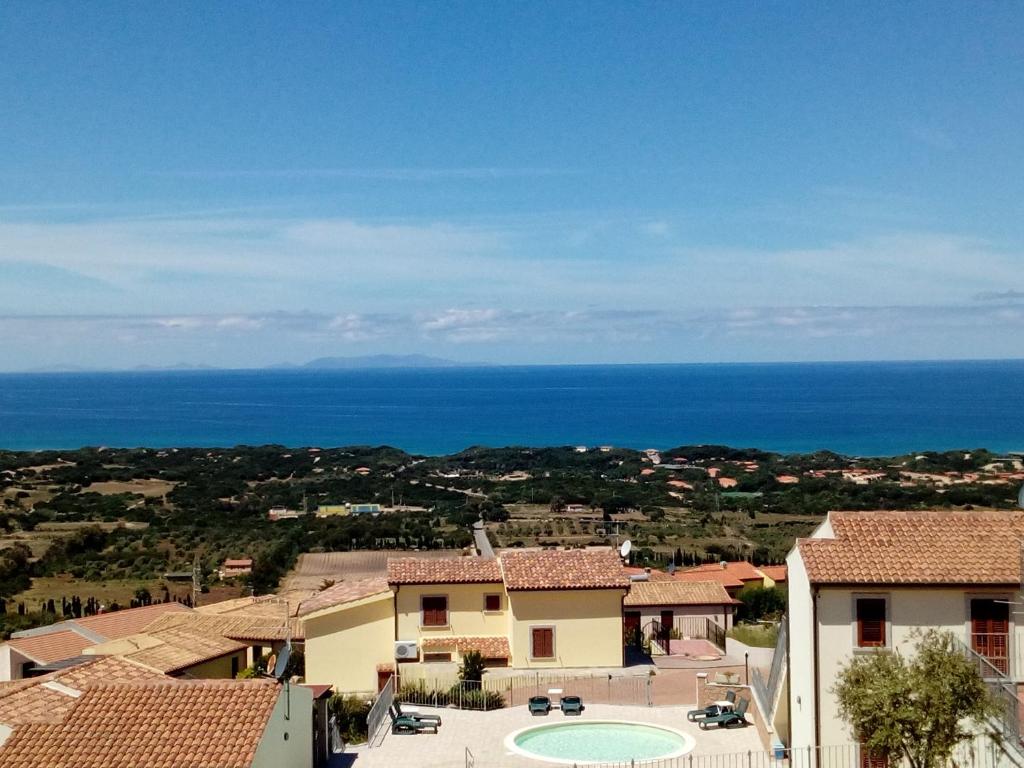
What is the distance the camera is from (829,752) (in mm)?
16625

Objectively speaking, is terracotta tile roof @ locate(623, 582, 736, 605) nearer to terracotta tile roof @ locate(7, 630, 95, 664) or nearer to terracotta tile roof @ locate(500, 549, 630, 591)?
terracotta tile roof @ locate(500, 549, 630, 591)

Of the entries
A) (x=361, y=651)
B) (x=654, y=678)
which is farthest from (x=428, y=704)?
(x=654, y=678)

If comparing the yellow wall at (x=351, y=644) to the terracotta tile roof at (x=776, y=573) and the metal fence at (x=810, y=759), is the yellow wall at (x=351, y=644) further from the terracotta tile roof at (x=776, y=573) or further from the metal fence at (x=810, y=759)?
the terracotta tile roof at (x=776, y=573)

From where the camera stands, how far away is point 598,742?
786 inches

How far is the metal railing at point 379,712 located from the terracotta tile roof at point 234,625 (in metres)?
5.05

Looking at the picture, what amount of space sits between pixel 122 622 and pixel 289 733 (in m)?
16.4

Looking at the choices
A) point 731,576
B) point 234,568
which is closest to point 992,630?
point 731,576

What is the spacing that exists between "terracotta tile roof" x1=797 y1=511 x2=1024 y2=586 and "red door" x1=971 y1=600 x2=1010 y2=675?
457 mm

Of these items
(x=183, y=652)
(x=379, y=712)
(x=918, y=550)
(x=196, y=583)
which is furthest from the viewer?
(x=196, y=583)

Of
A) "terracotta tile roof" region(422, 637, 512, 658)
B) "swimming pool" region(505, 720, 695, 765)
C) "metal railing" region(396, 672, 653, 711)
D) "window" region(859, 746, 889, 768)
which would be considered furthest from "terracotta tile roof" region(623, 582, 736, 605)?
"window" region(859, 746, 889, 768)

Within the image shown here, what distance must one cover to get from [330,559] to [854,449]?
114 meters

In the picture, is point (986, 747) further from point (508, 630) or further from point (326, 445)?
point (326, 445)

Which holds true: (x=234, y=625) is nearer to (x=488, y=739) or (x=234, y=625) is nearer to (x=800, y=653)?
(x=488, y=739)

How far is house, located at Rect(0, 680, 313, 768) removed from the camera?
15.0m
